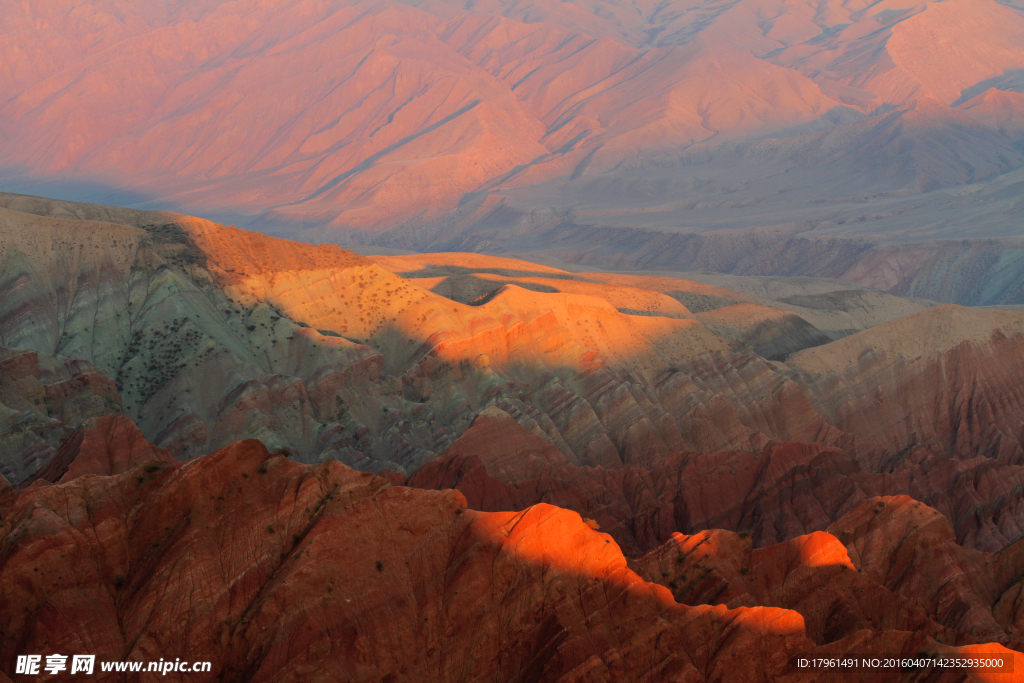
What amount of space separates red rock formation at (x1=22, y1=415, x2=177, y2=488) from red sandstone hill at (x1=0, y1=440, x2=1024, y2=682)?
60.3 ft

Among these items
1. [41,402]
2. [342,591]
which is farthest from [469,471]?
[342,591]

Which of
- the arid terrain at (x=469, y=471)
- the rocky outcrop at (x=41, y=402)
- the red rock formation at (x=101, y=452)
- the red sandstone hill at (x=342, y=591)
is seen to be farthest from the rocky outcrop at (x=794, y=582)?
the rocky outcrop at (x=41, y=402)

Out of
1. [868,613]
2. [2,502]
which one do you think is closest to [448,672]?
[868,613]

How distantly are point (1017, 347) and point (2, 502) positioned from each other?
336ft

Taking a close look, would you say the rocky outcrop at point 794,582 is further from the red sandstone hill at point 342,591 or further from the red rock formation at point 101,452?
the red rock formation at point 101,452

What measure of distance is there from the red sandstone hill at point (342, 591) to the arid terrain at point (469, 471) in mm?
99

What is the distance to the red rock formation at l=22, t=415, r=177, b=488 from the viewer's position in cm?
5859

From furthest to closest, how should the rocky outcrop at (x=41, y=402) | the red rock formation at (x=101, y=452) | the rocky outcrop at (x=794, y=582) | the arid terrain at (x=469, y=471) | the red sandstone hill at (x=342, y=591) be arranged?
the rocky outcrop at (x=41, y=402), the red rock formation at (x=101, y=452), the rocky outcrop at (x=794, y=582), the arid terrain at (x=469, y=471), the red sandstone hill at (x=342, y=591)

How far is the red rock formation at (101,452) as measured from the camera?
58.6 meters

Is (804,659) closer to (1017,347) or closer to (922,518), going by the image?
(922,518)

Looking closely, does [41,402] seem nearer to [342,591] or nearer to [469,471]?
[469,471]

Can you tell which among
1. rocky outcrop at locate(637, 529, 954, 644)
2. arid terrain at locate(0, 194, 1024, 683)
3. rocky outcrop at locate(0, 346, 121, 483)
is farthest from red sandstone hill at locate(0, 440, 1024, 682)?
rocky outcrop at locate(0, 346, 121, 483)

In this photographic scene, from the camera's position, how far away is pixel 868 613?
43312 millimetres

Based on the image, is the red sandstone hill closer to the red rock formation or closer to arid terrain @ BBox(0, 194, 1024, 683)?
arid terrain @ BBox(0, 194, 1024, 683)
